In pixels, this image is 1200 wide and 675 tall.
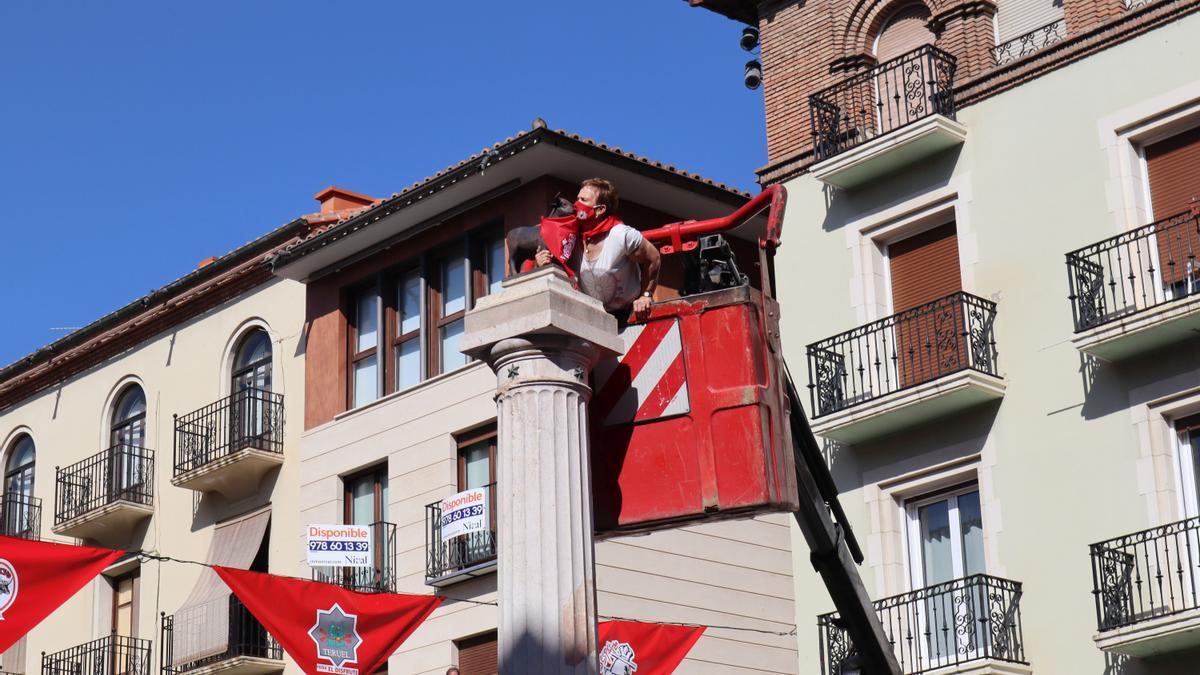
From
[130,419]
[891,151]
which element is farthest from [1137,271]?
[130,419]

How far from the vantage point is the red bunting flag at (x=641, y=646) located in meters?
21.6

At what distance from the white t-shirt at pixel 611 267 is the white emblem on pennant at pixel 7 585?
8.62m

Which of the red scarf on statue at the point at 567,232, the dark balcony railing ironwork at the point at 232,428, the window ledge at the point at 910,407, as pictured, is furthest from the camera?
the dark balcony railing ironwork at the point at 232,428

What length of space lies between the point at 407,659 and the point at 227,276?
8361mm

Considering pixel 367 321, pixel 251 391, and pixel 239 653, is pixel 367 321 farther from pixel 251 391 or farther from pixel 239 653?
pixel 239 653

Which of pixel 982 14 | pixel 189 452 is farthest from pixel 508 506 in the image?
pixel 189 452

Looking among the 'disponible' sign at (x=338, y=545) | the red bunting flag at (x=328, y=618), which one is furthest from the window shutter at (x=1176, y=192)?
the 'disponible' sign at (x=338, y=545)

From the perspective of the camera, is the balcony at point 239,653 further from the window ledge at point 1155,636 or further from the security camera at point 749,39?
the window ledge at point 1155,636

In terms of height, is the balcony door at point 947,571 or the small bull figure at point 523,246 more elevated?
the balcony door at point 947,571

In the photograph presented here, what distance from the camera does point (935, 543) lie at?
23203 millimetres

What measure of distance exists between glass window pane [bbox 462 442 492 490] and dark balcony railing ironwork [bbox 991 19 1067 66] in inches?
349

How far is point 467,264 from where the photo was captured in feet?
95.3

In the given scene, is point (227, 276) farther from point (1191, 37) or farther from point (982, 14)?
point (1191, 37)

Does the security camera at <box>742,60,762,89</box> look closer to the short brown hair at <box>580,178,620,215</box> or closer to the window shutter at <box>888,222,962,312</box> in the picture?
the window shutter at <box>888,222,962,312</box>
